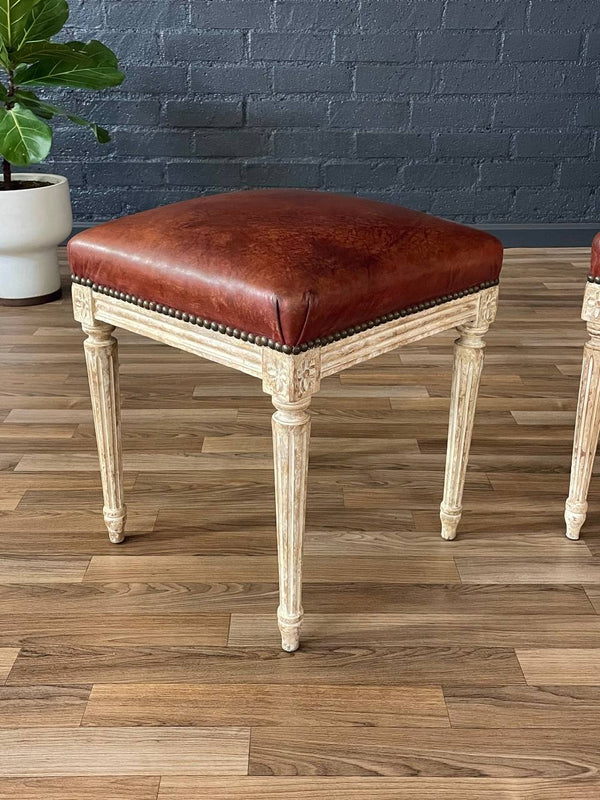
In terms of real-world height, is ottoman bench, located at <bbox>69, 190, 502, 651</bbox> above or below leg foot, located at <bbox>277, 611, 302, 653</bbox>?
above

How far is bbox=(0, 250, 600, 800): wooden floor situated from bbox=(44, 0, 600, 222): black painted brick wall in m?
1.17

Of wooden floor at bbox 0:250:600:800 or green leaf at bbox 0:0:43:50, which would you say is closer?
wooden floor at bbox 0:250:600:800

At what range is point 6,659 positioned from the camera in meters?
1.09

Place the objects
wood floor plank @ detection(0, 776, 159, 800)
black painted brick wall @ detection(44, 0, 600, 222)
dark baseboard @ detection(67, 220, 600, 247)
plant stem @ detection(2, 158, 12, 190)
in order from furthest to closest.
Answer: dark baseboard @ detection(67, 220, 600, 247), black painted brick wall @ detection(44, 0, 600, 222), plant stem @ detection(2, 158, 12, 190), wood floor plank @ detection(0, 776, 159, 800)

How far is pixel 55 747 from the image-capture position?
0.96m

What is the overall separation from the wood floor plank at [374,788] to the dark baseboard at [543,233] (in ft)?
7.50

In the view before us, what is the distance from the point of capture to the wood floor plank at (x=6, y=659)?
1067 millimetres

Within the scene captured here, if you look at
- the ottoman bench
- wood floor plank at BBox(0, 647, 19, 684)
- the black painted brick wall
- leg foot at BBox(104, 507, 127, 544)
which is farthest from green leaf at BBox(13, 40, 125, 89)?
wood floor plank at BBox(0, 647, 19, 684)

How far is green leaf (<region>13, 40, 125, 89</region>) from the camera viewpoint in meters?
2.18

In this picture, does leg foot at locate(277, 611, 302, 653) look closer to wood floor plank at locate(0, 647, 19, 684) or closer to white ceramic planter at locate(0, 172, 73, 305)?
wood floor plank at locate(0, 647, 19, 684)

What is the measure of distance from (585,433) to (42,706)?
840 millimetres

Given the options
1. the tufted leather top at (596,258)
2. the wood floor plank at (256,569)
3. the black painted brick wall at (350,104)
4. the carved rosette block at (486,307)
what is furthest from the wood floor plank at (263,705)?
the black painted brick wall at (350,104)

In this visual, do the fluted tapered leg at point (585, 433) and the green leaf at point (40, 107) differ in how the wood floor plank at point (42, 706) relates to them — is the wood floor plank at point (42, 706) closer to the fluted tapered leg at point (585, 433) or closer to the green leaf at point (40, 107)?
the fluted tapered leg at point (585, 433)

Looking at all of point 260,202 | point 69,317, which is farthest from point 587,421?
point 69,317
